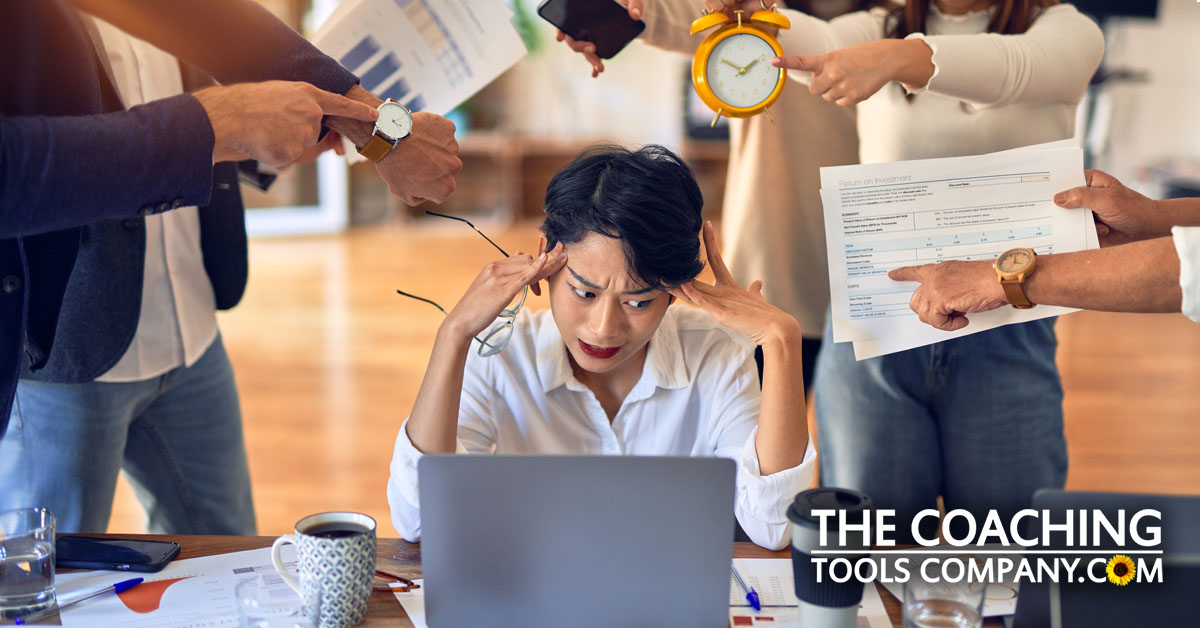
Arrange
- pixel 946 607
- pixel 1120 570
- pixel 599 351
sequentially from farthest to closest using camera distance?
pixel 599 351 → pixel 946 607 → pixel 1120 570

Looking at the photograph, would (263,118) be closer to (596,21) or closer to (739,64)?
(596,21)

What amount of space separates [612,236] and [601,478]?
53 centimetres

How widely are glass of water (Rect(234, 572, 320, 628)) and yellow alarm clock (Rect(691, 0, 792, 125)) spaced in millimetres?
910

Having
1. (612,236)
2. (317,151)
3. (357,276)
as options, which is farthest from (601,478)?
(357,276)

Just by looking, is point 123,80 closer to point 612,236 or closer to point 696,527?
point 612,236

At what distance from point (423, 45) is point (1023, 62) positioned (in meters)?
1.02

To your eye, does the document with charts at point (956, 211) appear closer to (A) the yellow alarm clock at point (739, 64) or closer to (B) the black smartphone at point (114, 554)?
Result: (A) the yellow alarm clock at point (739, 64)

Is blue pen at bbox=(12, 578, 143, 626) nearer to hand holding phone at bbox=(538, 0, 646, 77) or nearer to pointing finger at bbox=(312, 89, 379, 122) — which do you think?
pointing finger at bbox=(312, 89, 379, 122)

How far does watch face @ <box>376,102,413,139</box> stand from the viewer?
63.5 inches

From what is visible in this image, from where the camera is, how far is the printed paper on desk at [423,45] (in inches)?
69.3

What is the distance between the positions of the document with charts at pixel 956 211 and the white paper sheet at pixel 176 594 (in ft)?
3.15

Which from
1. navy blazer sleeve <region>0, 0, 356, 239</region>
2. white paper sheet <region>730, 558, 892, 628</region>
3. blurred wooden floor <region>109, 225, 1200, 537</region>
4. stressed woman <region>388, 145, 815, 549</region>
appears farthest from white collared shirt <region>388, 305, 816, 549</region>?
→ blurred wooden floor <region>109, 225, 1200, 537</region>

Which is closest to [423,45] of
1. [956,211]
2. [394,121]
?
[394,121]

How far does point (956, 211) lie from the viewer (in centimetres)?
148
